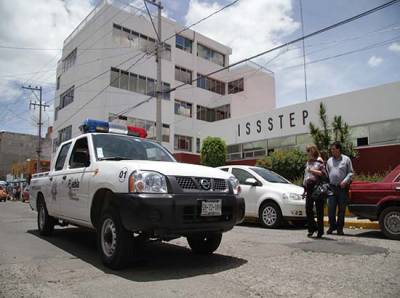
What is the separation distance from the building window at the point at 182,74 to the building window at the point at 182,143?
5.37 m

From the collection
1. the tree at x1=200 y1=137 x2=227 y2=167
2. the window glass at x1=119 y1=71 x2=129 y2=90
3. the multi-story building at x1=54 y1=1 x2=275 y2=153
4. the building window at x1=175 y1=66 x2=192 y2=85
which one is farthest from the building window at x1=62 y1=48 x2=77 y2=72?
the tree at x1=200 y1=137 x2=227 y2=167

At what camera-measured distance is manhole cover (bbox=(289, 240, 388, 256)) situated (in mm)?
5715

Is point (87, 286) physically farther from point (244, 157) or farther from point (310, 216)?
point (244, 157)

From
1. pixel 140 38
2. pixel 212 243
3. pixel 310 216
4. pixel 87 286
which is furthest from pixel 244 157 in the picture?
pixel 87 286

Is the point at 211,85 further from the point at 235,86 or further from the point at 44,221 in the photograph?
the point at 44,221

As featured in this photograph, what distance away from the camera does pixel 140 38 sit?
32.6 meters

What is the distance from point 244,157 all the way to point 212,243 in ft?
68.9

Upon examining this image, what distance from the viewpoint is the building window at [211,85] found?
38.9 metres

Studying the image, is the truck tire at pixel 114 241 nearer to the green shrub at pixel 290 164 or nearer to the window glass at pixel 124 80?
the green shrub at pixel 290 164

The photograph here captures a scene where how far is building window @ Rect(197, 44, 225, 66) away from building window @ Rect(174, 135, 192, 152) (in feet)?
30.4

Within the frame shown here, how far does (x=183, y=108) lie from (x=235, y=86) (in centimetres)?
726

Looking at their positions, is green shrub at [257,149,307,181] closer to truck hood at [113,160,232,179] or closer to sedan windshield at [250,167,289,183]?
sedan windshield at [250,167,289,183]

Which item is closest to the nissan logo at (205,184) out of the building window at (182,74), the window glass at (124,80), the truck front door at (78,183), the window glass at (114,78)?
the truck front door at (78,183)

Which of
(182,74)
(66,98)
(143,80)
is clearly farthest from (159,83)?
(66,98)
